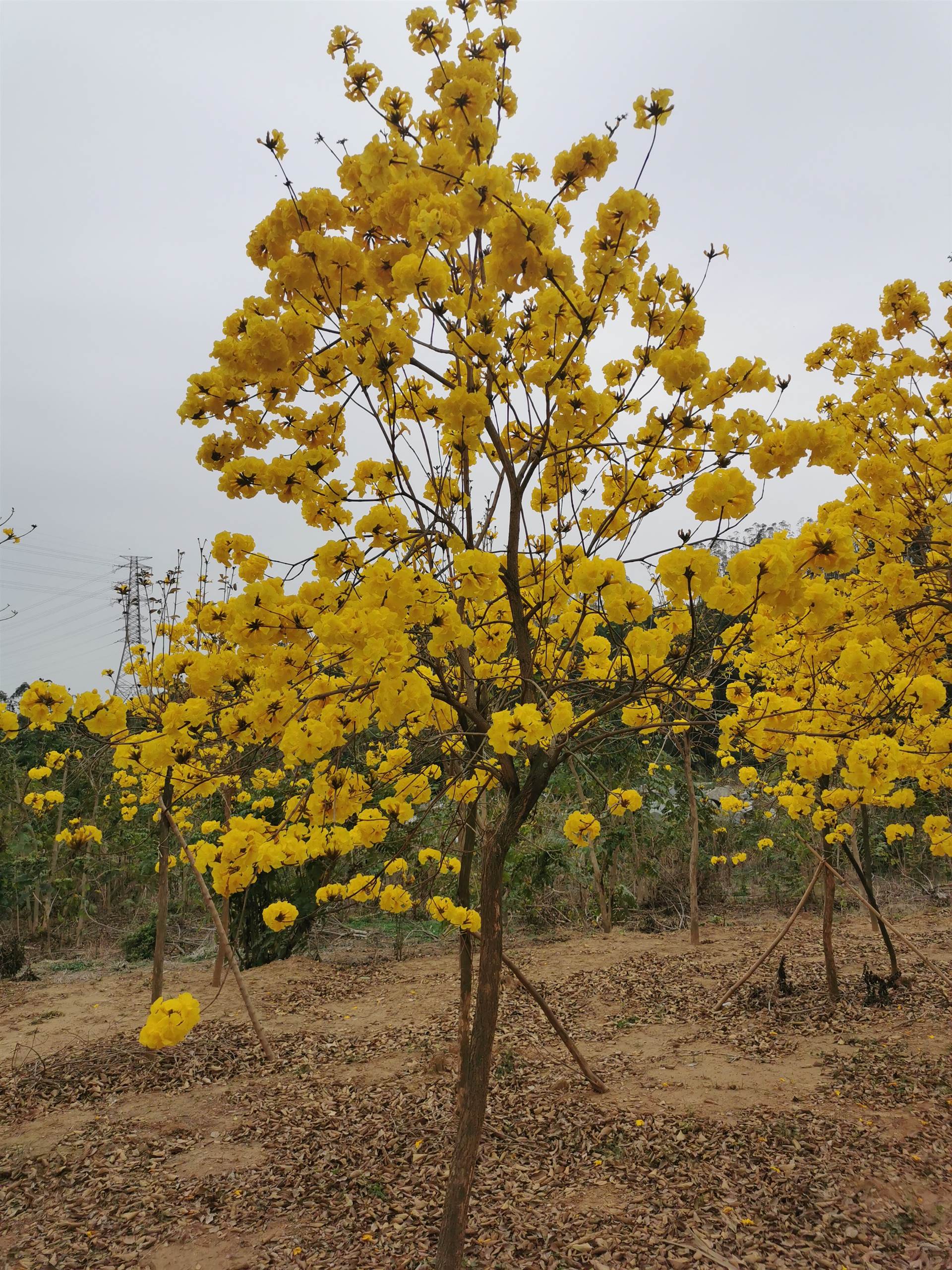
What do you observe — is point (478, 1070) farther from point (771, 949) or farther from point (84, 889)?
point (84, 889)

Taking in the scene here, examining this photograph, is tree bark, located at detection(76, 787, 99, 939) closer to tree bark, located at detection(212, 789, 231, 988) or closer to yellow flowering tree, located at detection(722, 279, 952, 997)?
tree bark, located at detection(212, 789, 231, 988)

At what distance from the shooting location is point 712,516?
1.85 metres

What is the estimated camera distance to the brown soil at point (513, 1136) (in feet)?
9.35

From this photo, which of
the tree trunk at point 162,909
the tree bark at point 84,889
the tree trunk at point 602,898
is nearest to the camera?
the tree trunk at point 162,909

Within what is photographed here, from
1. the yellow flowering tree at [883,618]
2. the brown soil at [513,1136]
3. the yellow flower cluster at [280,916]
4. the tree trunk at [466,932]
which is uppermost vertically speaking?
the yellow flowering tree at [883,618]

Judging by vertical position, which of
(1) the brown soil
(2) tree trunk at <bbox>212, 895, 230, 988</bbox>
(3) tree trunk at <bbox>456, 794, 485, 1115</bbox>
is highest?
(3) tree trunk at <bbox>456, 794, 485, 1115</bbox>

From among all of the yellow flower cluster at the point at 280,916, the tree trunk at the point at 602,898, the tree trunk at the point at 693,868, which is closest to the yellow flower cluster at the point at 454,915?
the yellow flower cluster at the point at 280,916

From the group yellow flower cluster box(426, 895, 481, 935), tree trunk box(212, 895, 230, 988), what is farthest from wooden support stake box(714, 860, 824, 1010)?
tree trunk box(212, 895, 230, 988)

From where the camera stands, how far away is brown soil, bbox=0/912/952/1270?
2850mm

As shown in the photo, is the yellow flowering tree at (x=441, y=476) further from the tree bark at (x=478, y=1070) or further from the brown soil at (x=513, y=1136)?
the brown soil at (x=513, y=1136)

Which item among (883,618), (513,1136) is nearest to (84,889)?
(513,1136)

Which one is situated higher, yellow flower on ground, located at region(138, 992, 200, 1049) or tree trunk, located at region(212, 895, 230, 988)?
yellow flower on ground, located at region(138, 992, 200, 1049)

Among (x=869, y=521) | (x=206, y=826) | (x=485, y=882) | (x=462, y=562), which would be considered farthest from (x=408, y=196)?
(x=869, y=521)

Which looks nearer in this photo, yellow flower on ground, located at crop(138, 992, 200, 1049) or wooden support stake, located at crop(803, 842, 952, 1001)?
yellow flower on ground, located at crop(138, 992, 200, 1049)
